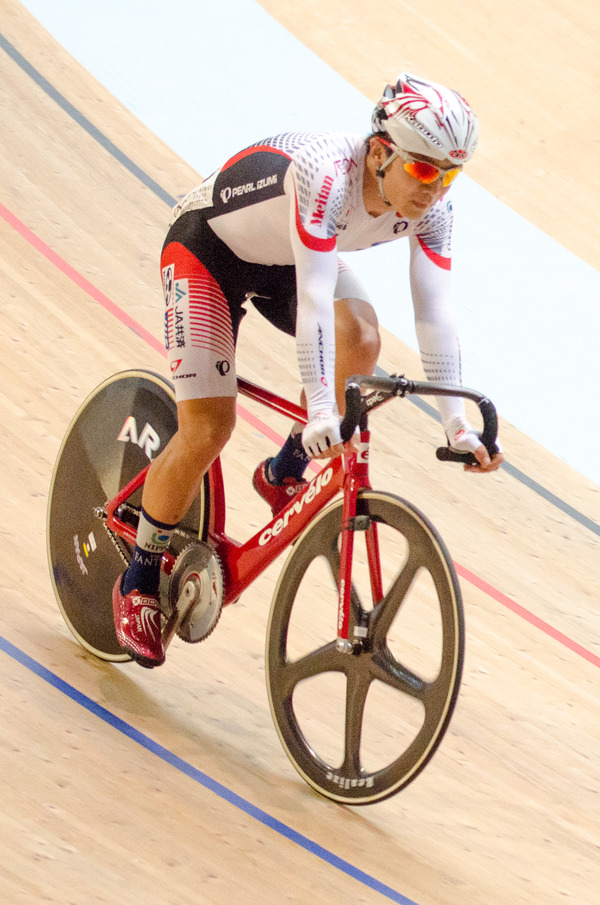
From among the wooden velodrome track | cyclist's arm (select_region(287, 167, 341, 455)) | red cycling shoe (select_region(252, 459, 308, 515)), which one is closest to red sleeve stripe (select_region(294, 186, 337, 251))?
cyclist's arm (select_region(287, 167, 341, 455))

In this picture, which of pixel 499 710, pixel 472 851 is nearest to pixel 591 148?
pixel 499 710

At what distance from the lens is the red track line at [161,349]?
12.2ft

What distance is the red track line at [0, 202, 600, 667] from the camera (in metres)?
3.72

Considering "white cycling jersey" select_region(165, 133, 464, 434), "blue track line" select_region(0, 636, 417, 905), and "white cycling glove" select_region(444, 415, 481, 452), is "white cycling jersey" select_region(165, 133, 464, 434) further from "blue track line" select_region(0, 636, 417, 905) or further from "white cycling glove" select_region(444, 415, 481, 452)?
"blue track line" select_region(0, 636, 417, 905)

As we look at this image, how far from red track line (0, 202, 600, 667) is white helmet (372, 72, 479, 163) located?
1907 mm

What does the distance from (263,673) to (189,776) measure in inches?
24.5

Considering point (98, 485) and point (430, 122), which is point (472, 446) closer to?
point (430, 122)

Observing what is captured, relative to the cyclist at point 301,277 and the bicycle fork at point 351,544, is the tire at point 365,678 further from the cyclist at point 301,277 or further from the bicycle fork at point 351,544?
the cyclist at point 301,277

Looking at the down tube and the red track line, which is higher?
the down tube

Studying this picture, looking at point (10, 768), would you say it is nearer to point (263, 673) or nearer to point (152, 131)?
point (263, 673)

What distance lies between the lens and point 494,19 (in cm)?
699

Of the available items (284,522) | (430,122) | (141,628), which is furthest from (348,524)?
(430,122)

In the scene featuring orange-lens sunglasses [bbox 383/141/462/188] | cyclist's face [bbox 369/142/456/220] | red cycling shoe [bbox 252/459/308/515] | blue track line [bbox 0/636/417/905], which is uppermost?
orange-lens sunglasses [bbox 383/141/462/188]

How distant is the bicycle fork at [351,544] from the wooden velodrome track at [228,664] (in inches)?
17.2
